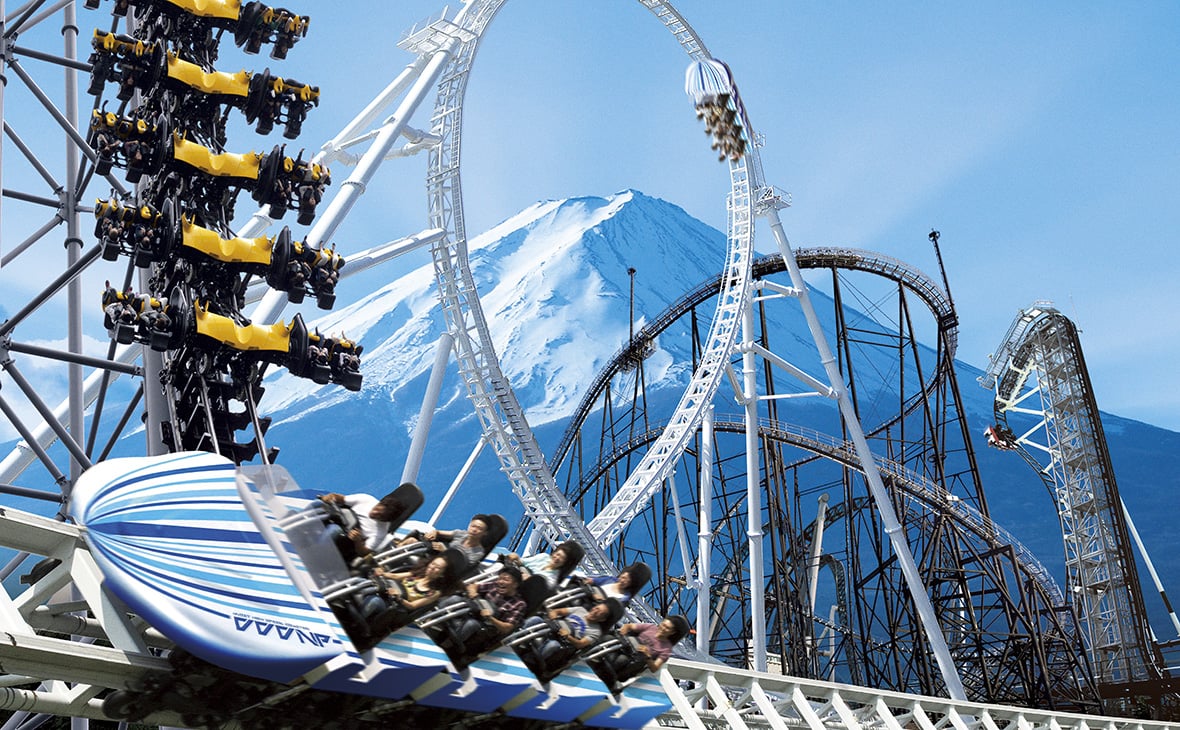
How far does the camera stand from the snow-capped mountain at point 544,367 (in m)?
80.1

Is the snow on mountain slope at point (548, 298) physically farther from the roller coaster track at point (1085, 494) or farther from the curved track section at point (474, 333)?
the curved track section at point (474, 333)

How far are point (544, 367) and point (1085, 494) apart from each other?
271 feet

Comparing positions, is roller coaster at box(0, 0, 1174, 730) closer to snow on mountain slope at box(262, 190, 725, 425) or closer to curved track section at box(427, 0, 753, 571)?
curved track section at box(427, 0, 753, 571)

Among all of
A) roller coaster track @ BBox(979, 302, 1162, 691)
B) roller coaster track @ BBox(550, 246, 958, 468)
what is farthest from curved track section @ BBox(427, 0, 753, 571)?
roller coaster track @ BBox(979, 302, 1162, 691)

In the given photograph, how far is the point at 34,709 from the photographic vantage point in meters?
4.13

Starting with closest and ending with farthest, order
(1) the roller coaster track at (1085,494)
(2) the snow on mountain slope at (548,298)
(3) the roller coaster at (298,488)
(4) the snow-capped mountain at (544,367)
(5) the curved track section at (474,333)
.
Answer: (3) the roller coaster at (298,488)
(5) the curved track section at (474,333)
(1) the roller coaster track at (1085,494)
(4) the snow-capped mountain at (544,367)
(2) the snow on mountain slope at (548,298)

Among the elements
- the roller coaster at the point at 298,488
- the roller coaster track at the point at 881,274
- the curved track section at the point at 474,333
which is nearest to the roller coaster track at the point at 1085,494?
the roller coaster at the point at 298,488

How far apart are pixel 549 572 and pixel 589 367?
317 feet

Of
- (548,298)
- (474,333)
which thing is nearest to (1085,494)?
(474,333)

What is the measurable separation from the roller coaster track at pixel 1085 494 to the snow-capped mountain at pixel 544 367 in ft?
162

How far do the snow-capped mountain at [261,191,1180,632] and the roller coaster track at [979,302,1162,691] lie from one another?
4929 cm

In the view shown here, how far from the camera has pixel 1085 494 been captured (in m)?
21.2

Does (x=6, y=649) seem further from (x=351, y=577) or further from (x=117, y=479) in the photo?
(x=351, y=577)

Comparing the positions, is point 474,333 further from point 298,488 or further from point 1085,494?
point 1085,494
